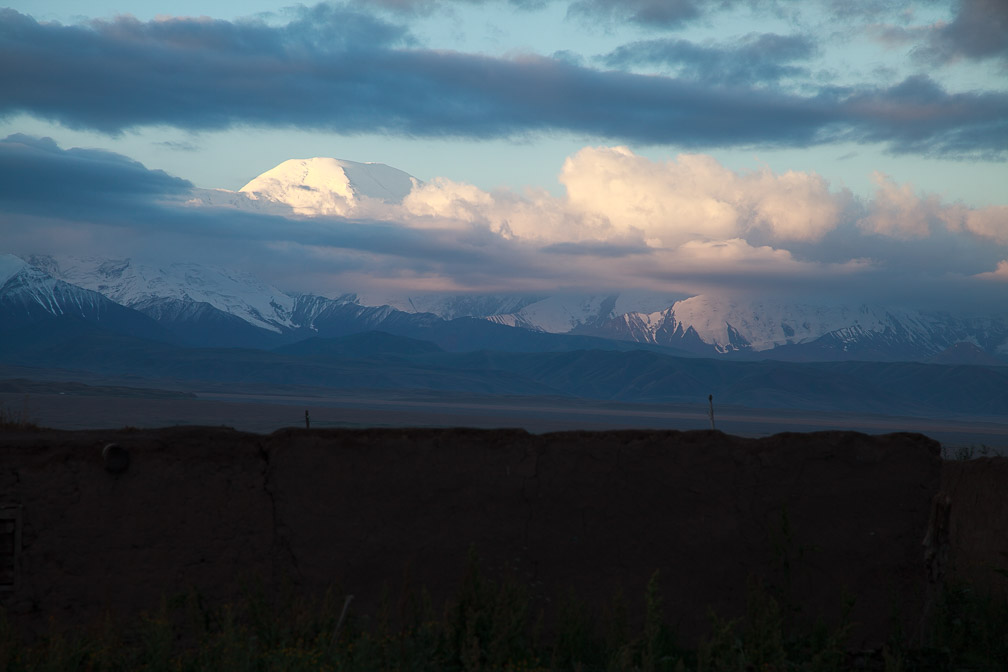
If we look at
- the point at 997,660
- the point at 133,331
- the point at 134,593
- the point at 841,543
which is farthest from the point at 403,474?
the point at 133,331

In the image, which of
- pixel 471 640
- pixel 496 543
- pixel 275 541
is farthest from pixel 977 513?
pixel 275 541

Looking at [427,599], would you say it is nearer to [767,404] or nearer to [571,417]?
[571,417]

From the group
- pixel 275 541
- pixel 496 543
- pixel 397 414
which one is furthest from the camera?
pixel 397 414

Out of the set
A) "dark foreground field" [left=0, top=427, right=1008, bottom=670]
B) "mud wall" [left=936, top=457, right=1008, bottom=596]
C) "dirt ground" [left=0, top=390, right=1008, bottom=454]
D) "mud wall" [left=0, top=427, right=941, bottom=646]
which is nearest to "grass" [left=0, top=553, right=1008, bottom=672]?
"dark foreground field" [left=0, top=427, right=1008, bottom=670]

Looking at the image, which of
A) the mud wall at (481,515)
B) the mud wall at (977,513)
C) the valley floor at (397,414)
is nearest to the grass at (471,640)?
the mud wall at (481,515)

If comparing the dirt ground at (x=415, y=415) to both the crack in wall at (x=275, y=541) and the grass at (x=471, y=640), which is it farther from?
the crack in wall at (x=275, y=541)

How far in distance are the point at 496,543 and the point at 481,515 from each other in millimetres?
198

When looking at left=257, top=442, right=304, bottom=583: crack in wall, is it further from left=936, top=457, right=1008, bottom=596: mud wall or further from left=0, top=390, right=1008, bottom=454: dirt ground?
left=0, top=390, right=1008, bottom=454: dirt ground

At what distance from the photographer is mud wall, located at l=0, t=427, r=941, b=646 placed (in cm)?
589

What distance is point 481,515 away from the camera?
628 centimetres

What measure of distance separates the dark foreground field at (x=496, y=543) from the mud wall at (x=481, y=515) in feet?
0.04

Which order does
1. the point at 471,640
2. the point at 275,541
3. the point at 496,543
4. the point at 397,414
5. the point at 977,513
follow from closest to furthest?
the point at 471,640, the point at 275,541, the point at 496,543, the point at 977,513, the point at 397,414

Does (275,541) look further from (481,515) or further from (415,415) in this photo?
(415,415)

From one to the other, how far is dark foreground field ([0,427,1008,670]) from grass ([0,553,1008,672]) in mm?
23
